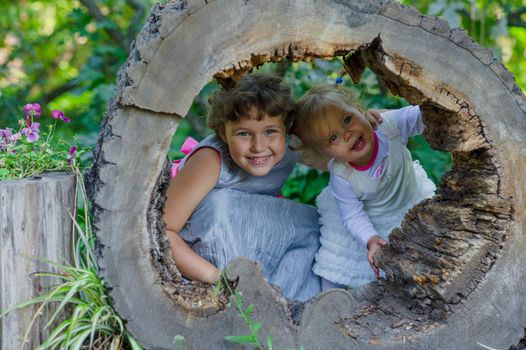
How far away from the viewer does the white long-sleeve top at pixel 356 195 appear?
2.81 metres

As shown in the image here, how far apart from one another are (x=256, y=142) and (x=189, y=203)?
372 mm

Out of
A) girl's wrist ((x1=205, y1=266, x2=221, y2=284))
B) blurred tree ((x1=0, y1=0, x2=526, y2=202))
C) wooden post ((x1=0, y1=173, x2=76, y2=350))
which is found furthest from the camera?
blurred tree ((x1=0, y1=0, x2=526, y2=202))

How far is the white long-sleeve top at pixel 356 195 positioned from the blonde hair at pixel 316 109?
192mm

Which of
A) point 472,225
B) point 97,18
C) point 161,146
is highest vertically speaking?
point 97,18

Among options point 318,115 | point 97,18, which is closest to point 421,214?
point 318,115

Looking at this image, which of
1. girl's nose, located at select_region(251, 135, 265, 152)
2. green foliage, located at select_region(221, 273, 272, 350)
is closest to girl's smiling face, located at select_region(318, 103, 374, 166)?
girl's nose, located at select_region(251, 135, 265, 152)

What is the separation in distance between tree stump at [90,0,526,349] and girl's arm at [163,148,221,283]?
333mm

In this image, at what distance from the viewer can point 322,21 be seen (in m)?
2.05

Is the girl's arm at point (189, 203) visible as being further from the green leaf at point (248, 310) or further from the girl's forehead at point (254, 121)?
the green leaf at point (248, 310)

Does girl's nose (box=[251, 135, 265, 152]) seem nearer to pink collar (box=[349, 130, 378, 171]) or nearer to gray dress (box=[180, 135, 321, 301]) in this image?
gray dress (box=[180, 135, 321, 301])

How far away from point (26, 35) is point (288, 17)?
4481 mm

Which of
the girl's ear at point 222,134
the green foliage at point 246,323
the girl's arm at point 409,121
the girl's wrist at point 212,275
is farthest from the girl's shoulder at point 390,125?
the green foliage at point 246,323

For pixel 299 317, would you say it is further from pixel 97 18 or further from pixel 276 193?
pixel 97 18

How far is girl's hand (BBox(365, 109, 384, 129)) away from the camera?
113 inches
